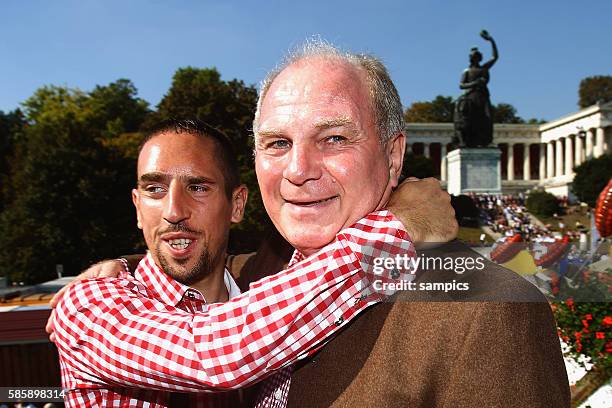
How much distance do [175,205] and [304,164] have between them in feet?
2.42

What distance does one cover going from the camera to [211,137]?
259 cm

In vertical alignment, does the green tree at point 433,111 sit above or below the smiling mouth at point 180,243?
above

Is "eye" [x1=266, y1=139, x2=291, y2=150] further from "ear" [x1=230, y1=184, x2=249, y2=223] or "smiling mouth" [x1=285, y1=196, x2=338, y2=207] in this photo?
"ear" [x1=230, y1=184, x2=249, y2=223]

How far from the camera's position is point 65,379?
218cm

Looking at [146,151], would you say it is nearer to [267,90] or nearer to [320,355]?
[267,90]

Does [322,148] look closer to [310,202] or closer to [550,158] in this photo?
[310,202]

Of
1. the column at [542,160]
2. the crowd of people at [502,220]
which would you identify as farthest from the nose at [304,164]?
the column at [542,160]

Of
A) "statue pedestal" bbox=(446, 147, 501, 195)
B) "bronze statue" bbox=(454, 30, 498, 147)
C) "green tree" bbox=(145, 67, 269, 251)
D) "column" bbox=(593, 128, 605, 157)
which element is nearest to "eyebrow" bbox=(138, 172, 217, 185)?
"green tree" bbox=(145, 67, 269, 251)

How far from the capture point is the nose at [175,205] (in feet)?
7.93

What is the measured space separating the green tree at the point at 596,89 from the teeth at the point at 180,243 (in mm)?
88766

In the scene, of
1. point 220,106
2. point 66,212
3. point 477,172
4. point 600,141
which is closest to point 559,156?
point 600,141

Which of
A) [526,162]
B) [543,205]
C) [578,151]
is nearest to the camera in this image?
[543,205]

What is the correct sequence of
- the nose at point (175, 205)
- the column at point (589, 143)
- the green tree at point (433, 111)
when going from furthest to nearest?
the green tree at point (433, 111)
the column at point (589, 143)
the nose at point (175, 205)

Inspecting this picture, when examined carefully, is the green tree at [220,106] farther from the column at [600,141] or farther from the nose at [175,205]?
the column at [600,141]
